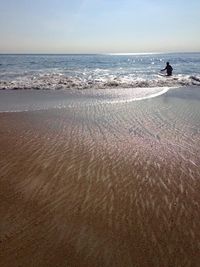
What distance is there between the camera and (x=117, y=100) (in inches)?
697

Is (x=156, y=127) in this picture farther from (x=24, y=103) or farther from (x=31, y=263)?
(x=31, y=263)

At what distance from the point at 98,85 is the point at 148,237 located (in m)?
19.6

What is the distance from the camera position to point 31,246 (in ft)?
16.9

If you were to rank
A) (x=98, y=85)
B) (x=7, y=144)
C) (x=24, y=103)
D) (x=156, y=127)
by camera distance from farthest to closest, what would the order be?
(x=98, y=85)
(x=24, y=103)
(x=156, y=127)
(x=7, y=144)

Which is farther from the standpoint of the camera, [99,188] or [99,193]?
[99,188]

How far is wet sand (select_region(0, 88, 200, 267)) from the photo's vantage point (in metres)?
5.09

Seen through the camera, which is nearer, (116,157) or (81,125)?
(116,157)

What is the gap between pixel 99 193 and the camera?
6883 millimetres

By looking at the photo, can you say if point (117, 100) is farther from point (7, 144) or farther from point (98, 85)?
point (7, 144)

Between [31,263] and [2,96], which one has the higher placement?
[31,263]

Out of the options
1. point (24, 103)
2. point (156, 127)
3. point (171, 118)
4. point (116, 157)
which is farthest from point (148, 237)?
point (24, 103)

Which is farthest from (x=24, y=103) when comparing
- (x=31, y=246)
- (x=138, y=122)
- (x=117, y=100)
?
→ (x=31, y=246)

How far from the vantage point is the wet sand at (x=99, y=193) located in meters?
5.09

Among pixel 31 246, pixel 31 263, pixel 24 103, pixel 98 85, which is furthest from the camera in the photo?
pixel 98 85
